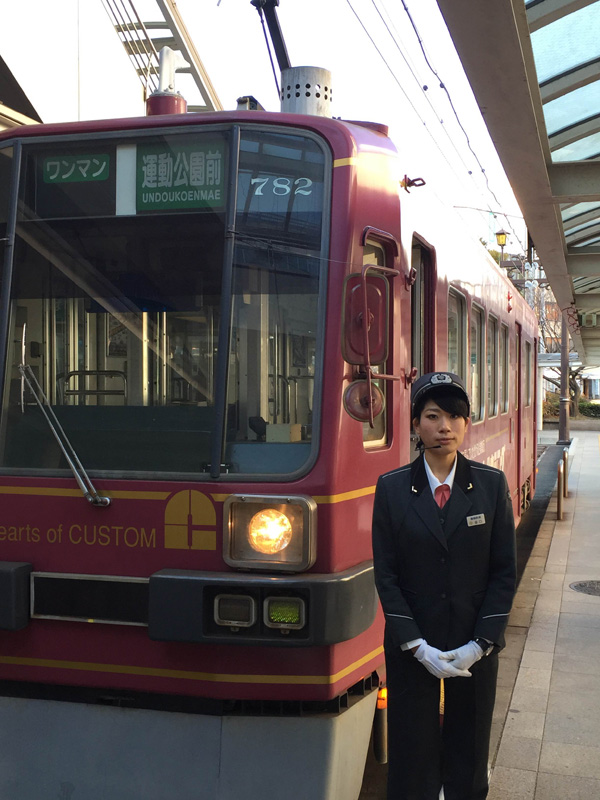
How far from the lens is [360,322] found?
350cm

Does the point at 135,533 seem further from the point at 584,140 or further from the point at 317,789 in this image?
the point at 584,140

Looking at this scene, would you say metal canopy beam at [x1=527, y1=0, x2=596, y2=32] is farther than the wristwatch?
Yes

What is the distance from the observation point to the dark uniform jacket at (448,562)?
306 centimetres

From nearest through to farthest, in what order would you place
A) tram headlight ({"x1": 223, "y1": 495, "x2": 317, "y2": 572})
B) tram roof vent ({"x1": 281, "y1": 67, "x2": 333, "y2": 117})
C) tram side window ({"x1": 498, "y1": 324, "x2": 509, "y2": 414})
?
tram headlight ({"x1": 223, "y1": 495, "x2": 317, "y2": 572}) < tram roof vent ({"x1": 281, "y1": 67, "x2": 333, "y2": 117}) < tram side window ({"x1": 498, "y1": 324, "x2": 509, "y2": 414})

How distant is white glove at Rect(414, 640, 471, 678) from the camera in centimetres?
299

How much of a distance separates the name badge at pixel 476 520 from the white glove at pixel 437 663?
1.36 ft

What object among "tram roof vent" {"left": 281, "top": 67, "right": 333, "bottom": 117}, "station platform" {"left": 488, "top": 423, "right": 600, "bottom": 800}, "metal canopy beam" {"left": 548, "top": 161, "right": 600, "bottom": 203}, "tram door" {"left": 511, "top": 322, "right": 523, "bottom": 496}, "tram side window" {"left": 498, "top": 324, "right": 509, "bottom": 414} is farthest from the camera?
"tram door" {"left": 511, "top": 322, "right": 523, "bottom": 496}

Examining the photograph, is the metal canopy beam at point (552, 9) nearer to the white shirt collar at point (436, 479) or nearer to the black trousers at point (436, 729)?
the white shirt collar at point (436, 479)

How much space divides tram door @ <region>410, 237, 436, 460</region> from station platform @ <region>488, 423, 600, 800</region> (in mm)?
2037

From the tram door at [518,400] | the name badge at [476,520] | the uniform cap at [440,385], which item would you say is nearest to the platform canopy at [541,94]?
the tram door at [518,400]

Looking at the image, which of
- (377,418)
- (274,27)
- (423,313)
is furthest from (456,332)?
(274,27)

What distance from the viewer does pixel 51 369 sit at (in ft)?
12.5

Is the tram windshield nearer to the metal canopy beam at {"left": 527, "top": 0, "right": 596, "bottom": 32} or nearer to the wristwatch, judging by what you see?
the wristwatch

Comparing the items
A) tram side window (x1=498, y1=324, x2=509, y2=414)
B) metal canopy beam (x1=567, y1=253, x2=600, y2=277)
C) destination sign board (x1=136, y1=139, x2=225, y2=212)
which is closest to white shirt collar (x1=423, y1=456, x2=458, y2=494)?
destination sign board (x1=136, y1=139, x2=225, y2=212)
